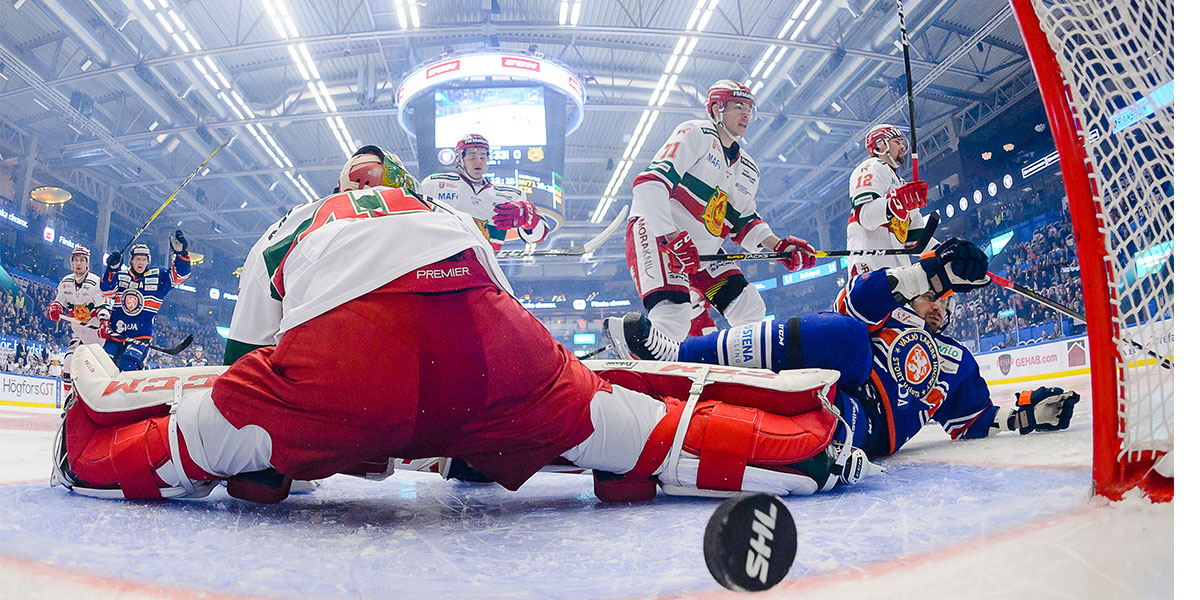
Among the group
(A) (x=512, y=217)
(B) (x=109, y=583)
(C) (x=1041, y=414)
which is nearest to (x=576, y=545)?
(B) (x=109, y=583)

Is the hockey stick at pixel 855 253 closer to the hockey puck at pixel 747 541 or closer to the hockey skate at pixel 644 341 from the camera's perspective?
the hockey skate at pixel 644 341

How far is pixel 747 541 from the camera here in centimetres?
63

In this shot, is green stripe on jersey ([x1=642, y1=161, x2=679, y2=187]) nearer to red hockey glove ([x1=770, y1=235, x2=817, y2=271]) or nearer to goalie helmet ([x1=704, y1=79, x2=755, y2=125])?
goalie helmet ([x1=704, y1=79, x2=755, y2=125])

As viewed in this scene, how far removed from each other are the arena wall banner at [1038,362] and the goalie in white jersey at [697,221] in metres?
3.56

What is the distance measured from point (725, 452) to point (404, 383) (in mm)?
569

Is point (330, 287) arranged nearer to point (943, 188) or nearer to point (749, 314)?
point (749, 314)

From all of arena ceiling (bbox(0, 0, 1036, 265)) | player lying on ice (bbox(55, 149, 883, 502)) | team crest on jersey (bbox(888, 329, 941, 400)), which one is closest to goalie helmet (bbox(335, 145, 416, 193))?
player lying on ice (bbox(55, 149, 883, 502))

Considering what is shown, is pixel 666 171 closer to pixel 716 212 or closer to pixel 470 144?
pixel 716 212

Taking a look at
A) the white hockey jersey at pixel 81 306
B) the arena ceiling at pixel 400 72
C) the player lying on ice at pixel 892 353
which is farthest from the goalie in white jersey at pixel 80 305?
the player lying on ice at pixel 892 353

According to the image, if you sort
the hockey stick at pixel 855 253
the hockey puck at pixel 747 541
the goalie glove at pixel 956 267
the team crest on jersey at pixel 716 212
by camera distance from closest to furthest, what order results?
the hockey puck at pixel 747 541 < the goalie glove at pixel 956 267 < the hockey stick at pixel 855 253 < the team crest on jersey at pixel 716 212

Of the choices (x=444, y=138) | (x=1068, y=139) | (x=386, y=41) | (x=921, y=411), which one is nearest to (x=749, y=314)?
(x=921, y=411)

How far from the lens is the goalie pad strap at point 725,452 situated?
4.03 ft

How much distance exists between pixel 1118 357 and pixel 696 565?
0.69m

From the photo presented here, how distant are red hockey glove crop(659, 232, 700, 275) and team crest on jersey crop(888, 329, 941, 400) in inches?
40.7
